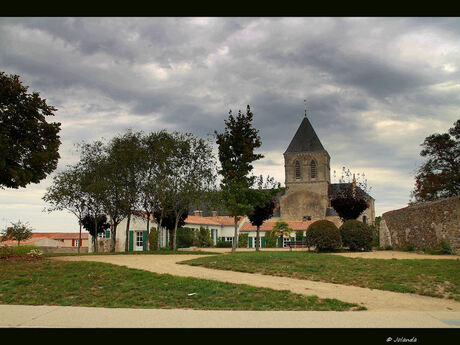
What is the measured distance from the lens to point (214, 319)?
6992mm

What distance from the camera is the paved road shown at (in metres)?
6.54

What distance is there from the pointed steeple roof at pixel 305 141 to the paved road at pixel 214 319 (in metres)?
60.9

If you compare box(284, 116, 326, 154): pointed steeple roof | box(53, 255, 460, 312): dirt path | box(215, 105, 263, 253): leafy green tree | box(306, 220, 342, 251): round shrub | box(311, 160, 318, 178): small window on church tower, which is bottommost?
box(53, 255, 460, 312): dirt path

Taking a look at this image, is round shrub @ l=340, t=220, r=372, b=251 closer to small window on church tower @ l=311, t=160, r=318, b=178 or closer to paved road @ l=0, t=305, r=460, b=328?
paved road @ l=0, t=305, r=460, b=328

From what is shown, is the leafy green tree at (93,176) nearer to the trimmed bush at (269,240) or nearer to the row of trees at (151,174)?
the row of trees at (151,174)

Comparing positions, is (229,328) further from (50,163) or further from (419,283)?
(50,163)

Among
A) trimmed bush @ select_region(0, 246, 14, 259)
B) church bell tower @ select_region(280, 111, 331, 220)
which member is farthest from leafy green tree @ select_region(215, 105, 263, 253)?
church bell tower @ select_region(280, 111, 331, 220)

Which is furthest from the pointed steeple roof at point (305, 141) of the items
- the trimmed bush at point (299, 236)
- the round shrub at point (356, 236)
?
the round shrub at point (356, 236)

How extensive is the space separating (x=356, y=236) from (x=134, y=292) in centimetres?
1518

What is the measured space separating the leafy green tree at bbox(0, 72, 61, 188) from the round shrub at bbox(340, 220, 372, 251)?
605 inches

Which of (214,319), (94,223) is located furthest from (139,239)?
(214,319)

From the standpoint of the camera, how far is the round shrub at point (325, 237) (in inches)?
815

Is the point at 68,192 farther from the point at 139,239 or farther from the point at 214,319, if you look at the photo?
the point at 214,319
